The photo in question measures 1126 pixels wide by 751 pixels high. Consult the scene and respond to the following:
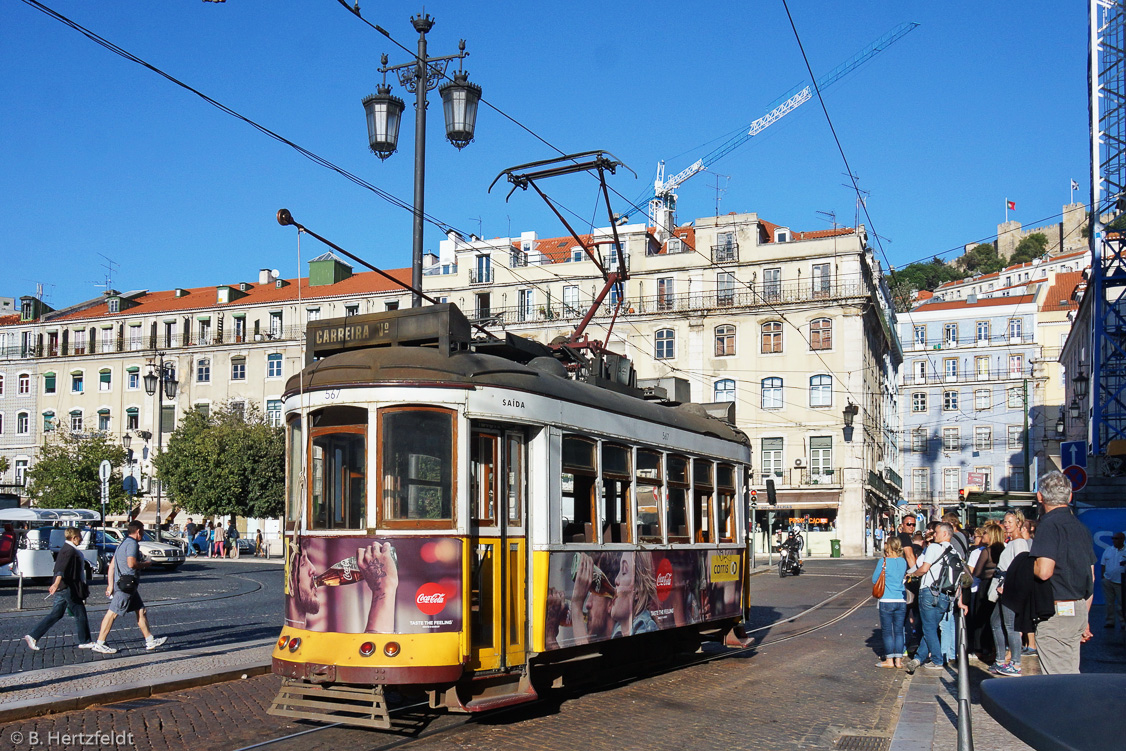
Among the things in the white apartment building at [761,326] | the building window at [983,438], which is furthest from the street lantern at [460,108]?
the building window at [983,438]

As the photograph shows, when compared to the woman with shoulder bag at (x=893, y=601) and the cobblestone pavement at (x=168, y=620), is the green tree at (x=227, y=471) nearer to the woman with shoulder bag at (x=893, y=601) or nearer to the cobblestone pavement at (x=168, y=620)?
the cobblestone pavement at (x=168, y=620)

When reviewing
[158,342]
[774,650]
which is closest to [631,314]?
[158,342]

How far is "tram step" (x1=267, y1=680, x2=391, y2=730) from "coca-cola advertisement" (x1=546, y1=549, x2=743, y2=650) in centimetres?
164

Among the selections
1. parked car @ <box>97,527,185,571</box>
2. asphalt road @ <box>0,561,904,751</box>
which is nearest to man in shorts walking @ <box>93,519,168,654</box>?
asphalt road @ <box>0,561,904,751</box>

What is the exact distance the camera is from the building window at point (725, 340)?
5719cm

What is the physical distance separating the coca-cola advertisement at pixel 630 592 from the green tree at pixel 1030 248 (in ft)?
464

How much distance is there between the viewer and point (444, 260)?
2603 inches

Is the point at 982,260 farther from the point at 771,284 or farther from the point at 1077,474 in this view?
the point at 1077,474

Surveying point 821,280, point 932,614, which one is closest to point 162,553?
point 932,614

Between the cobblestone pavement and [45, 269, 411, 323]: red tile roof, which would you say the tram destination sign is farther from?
[45, 269, 411, 323]: red tile roof

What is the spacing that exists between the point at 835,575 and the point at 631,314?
2576 centimetres

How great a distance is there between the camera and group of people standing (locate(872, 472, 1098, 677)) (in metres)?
7.27

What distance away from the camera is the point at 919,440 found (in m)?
79.8

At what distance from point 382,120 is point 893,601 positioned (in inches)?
310
